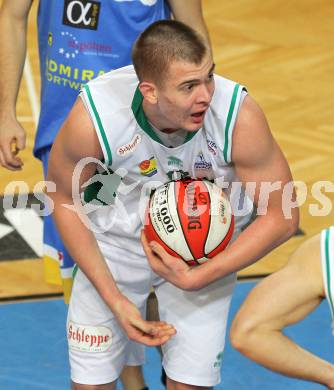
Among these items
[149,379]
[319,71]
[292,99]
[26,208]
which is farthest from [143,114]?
[319,71]

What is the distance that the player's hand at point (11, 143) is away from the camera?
5098 millimetres

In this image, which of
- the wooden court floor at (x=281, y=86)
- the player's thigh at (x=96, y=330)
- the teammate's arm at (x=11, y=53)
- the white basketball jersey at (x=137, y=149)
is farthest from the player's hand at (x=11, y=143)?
the wooden court floor at (x=281, y=86)

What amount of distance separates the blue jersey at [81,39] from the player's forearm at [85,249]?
1000 mm

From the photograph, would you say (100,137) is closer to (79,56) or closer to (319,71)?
(79,56)

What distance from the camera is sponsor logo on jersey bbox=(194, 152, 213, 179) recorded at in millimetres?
4617

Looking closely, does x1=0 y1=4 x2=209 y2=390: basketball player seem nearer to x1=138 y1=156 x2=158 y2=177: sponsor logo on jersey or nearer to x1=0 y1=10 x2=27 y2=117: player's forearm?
x1=0 y1=10 x2=27 y2=117: player's forearm

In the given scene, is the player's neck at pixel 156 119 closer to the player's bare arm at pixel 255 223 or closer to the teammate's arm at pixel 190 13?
the player's bare arm at pixel 255 223

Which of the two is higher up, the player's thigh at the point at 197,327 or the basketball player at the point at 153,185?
the basketball player at the point at 153,185

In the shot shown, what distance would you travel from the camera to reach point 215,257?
4539mm

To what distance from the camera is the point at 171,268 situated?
4.49 metres

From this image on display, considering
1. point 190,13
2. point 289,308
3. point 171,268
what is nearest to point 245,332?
point 289,308

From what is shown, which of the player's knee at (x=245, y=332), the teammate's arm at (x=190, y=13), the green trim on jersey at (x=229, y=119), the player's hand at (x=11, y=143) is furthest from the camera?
the teammate's arm at (x=190, y=13)

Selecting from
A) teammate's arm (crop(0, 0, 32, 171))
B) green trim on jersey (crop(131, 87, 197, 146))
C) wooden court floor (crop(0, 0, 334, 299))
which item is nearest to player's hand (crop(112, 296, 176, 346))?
green trim on jersey (crop(131, 87, 197, 146))

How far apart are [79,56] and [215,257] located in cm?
146
